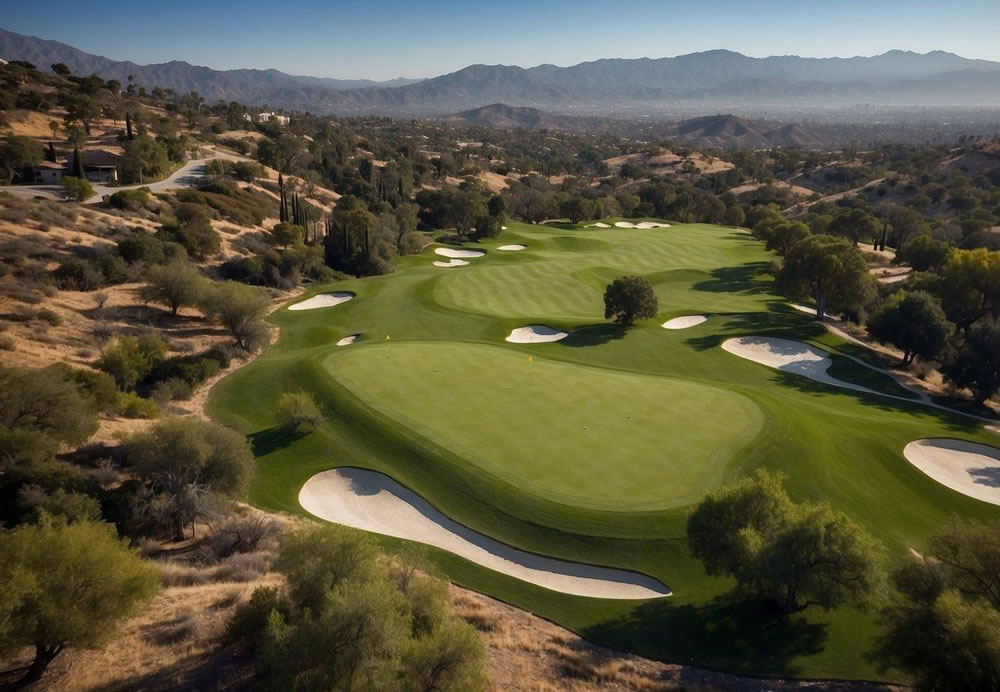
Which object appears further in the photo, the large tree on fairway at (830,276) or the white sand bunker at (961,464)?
the large tree on fairway at (830,276)

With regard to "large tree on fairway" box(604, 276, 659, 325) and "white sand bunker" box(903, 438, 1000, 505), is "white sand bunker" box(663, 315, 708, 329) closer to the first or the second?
"large tree on fairway" box(604, 276, 659, 325)

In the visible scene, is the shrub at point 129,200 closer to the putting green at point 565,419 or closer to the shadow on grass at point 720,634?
the putting green at point 565,419

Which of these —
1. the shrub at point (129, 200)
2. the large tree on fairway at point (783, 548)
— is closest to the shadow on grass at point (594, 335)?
the large tree on fairway at point (783, 548)

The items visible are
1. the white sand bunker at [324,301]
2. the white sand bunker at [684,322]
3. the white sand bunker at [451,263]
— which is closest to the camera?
the white sand bunker at [684,322]

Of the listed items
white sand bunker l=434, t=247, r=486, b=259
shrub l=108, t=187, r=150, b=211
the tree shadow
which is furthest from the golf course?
white sand bunker l=434, t=247, r=486, b=259

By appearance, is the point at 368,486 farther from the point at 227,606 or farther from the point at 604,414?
the point at 604,414
